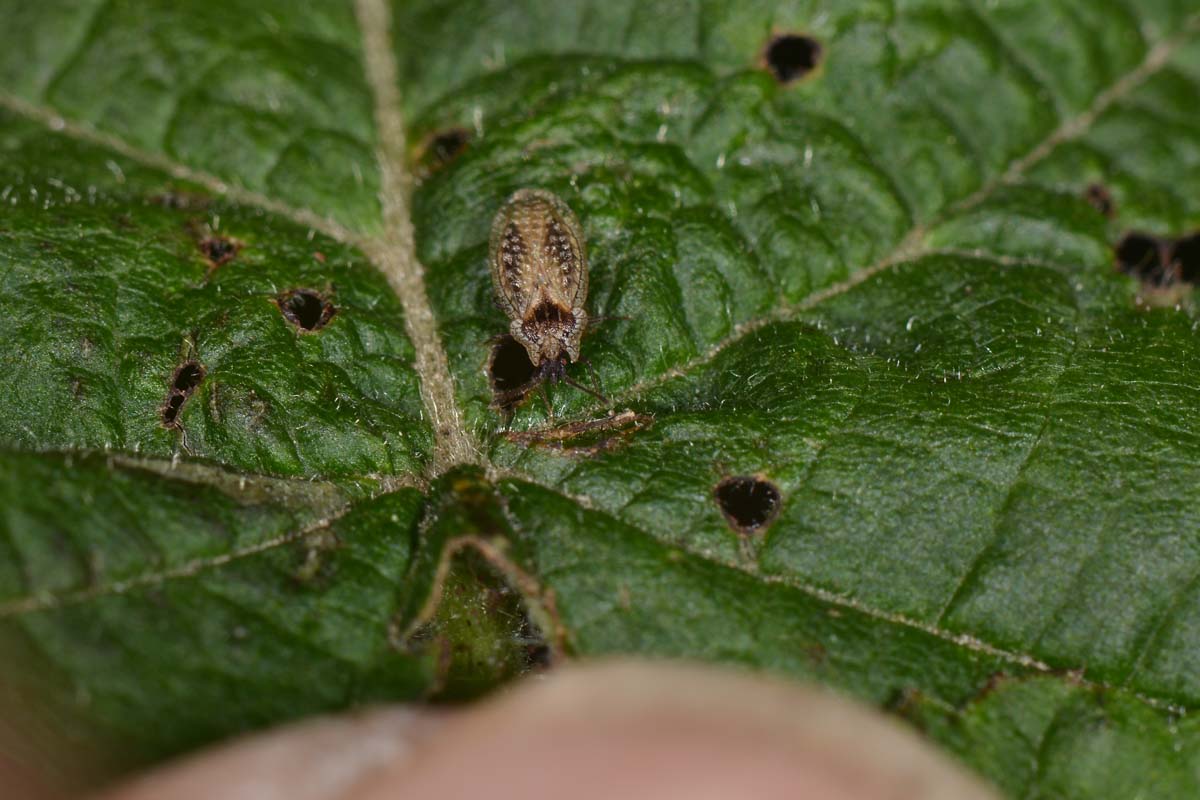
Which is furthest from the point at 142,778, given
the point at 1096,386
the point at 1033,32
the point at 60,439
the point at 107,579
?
the point at 1033,32

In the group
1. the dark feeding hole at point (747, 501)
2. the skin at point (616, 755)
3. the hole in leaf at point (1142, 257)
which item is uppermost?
the hole in leaf at point (1142, 257)

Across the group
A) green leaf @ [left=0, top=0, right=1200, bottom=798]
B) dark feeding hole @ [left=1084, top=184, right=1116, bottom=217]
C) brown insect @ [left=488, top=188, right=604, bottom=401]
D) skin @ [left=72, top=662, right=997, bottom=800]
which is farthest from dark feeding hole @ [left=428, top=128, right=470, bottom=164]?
dark feeding hole @ [left=1084, top=184, right=1116, bottom=217]

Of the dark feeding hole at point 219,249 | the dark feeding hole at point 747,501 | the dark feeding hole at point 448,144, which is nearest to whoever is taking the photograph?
the dark feeding hole at point 747,501

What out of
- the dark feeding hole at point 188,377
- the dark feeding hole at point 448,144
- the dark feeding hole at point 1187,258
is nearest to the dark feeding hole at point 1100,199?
the dark feeding hole at point 1187,258

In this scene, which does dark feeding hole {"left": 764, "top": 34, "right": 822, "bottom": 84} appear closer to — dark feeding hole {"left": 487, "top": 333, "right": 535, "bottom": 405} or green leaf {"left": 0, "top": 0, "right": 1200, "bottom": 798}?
green leaf {"left": 0, "top": 0, "right": 1200, "bottom": 798}

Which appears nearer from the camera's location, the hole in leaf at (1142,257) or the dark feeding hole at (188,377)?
the dark feeding hole at (188,377)

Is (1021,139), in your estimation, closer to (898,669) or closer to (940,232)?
(940,232)

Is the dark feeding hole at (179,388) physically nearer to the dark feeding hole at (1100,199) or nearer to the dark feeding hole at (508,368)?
the dark feeding hole at (508,368)
